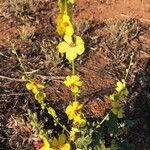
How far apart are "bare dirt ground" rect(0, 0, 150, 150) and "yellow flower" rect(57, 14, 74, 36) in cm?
109

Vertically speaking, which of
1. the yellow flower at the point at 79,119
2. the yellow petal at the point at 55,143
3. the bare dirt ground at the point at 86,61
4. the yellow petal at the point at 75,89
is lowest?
the bare dirt ground at the point at 86,61

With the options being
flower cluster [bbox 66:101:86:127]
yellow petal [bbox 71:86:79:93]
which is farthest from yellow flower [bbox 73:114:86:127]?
yellow petal [bbox 71:86:79:93]

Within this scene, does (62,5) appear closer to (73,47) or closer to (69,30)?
(69,30)

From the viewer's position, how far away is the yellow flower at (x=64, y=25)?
1.91 meters

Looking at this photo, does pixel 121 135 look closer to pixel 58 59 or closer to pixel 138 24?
pixel 58 59

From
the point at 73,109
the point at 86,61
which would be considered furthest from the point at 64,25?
the point at 86,61

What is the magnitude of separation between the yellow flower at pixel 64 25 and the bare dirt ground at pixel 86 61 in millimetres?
1095

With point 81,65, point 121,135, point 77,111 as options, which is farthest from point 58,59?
point 77,111

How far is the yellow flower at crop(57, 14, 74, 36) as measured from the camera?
191cm

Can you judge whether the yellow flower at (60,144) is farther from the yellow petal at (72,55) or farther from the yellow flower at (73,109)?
the yellow petal at (72,55)

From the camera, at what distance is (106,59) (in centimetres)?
353

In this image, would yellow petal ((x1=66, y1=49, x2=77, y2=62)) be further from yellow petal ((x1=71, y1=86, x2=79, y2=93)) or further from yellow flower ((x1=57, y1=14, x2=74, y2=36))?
yellow petal ((x1=71, y1=86, x2=79, y2=93))

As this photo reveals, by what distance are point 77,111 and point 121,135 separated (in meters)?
0.75

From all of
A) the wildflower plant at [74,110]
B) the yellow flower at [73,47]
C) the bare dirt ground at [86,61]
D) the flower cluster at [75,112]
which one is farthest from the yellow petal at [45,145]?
the bare dirt ground at [86,61]
